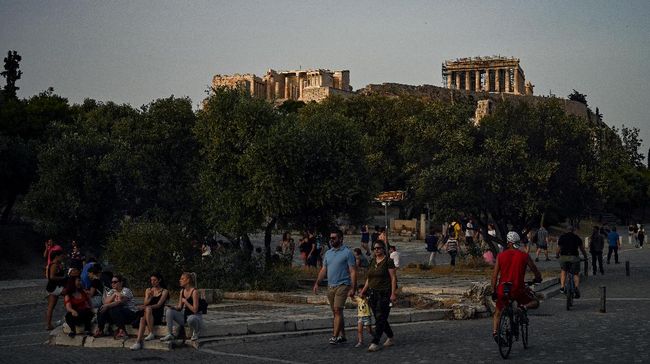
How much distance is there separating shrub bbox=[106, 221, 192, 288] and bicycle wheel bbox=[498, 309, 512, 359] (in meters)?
13.2

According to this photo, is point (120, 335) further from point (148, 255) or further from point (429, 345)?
point (148, 255)

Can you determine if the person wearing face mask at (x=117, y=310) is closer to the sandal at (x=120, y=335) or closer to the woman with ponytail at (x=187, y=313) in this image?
the sandal at (x=120, y=335)

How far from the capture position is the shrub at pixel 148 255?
Answer: 78.5 ft

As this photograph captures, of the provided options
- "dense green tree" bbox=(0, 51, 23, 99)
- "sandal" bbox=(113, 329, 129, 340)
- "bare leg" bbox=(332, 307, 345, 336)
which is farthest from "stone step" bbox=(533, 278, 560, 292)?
"dense green tree" bbox=(0, 51, 23, 99)

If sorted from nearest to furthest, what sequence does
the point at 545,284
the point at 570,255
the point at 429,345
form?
1. the point at 429,345
2. the point at 570,255
3. the point at 545,284

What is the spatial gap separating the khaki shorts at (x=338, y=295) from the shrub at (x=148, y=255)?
34.6ft

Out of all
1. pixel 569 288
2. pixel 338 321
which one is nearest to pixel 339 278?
pixel 338 321

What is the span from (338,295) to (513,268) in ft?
9.21

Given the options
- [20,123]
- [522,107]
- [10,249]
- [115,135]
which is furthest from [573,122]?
[20,123]

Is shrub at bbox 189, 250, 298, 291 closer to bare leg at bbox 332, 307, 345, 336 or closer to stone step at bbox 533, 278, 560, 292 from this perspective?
stone step at bbox 533, 278, 560, 292

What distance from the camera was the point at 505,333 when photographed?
12188 mm

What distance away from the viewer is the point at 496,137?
3294 centimetres

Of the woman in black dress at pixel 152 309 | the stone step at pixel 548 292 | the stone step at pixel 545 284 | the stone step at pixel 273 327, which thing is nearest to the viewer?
the woman in black dress at pixel 152 309

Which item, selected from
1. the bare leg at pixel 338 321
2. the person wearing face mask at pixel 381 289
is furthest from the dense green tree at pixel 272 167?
the person wearing face mask at pixel 381 289
